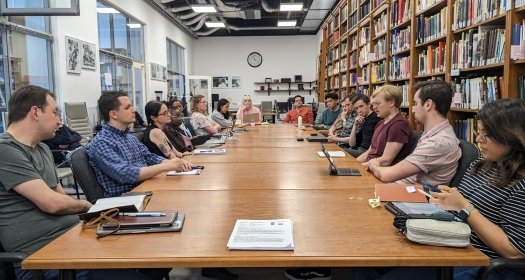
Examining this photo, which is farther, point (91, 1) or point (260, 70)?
point (260, 70)

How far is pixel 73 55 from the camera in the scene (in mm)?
5992

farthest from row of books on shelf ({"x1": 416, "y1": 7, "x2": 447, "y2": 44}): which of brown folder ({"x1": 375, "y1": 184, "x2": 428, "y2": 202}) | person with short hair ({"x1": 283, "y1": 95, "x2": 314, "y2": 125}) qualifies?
person with short hair ({"x1": 283, "y1": 95, "x2": 314, "y2": 125})

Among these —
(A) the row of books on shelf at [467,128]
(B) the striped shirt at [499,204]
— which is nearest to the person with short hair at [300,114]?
(A) the row of books on shelf at [467,128]

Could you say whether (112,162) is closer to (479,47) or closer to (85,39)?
(479,47)

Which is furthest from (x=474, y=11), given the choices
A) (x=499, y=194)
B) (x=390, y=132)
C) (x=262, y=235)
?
(x=262, y=235)

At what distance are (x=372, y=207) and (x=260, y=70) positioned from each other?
13039 millimetres

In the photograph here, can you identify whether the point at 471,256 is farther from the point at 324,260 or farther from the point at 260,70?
the point at 260,70

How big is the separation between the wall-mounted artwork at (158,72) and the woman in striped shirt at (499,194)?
866cm

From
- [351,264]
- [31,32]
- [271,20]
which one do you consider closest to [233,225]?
[351,264]

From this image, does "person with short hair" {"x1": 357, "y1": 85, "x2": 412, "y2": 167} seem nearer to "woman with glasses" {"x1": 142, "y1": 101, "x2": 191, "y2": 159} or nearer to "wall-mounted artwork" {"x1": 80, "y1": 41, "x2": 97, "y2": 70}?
"woman with glasses" {"x1": 142, "y1": 101, "x2": 191, "y2": 159}

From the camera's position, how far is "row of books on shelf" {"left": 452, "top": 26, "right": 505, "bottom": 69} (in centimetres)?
310

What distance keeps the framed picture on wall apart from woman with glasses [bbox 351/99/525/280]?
5.35m

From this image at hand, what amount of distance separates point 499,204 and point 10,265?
6.06 feet

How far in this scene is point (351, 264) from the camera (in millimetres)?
1273
